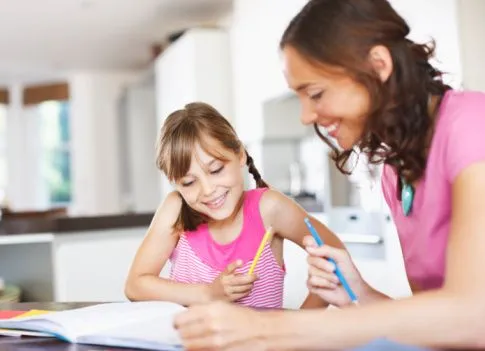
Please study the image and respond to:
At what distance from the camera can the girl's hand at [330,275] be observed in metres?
0.93

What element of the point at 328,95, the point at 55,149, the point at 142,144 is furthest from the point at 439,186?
the point at 55,149

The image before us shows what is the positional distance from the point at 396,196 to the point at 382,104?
0.21m

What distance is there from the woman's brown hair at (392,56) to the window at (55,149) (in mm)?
5839

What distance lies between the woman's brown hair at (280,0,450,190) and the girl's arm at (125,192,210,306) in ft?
1.59

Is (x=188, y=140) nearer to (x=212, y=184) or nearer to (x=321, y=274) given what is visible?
(x=212, y=184)

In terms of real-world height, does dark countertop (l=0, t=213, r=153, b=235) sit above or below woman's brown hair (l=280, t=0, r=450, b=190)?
below

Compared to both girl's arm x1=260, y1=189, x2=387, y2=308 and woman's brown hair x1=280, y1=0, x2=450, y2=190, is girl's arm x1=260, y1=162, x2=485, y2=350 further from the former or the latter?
girl's arm x1=260, y1=189, x2=387, y2=308

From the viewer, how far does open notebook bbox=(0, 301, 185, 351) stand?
790 millimetres

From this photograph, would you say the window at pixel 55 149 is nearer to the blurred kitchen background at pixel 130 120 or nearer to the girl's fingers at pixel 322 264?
the blurred kitchen background at pixel 130 120

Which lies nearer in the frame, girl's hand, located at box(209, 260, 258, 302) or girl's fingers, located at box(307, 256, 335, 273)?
girl's fingers, located at box(307, 256, 335, 273)

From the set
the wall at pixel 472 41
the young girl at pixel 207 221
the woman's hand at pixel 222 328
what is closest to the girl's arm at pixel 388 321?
the woman's hand at pixel 222 328

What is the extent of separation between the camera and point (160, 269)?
130 cm

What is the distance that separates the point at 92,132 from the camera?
604 centimetres

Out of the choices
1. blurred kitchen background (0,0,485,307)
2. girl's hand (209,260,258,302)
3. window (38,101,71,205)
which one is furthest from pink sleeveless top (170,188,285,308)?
window (38,101,71,205)
